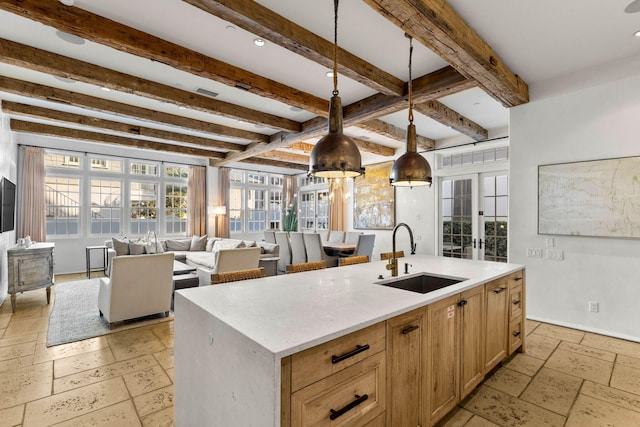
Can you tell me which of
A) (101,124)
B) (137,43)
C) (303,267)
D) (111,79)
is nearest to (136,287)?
(303,267)

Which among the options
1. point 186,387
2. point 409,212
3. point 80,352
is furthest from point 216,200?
point 186,387

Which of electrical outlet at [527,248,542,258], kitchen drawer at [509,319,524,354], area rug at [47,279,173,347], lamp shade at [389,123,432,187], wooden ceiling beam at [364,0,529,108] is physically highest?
wooden ceiling beam at [364,0,529,108]

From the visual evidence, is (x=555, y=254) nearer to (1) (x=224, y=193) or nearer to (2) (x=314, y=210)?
(2) (x=314, y=210)

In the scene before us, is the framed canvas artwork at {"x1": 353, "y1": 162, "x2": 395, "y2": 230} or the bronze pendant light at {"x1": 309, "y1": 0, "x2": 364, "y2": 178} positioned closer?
the bronze pendant light at {"x1": 309, "y1": 0, "x2": 364, "y2": 178}

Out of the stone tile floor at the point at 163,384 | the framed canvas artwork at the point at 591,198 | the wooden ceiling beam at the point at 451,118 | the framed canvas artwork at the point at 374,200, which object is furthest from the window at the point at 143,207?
the framed canvas artwork at the point at 591,198

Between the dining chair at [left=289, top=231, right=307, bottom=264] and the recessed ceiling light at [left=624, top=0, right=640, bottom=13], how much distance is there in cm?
526

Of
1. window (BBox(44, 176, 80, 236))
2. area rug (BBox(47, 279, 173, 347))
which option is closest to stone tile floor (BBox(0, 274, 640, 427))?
area rug (BBox(47, 279, 173, 347))

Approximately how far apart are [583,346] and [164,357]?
13.4ft

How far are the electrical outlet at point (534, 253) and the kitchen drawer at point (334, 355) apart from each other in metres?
3.33

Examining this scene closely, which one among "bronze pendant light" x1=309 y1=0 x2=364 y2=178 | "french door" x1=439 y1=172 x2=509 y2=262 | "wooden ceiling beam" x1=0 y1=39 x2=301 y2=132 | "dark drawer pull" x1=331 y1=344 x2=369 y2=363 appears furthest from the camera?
"french door" x1=439 y1=172 x2=509 y2=262

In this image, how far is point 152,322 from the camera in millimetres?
3746

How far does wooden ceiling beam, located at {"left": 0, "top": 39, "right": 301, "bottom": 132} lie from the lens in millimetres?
3018

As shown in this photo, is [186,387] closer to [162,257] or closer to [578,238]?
[162,257]

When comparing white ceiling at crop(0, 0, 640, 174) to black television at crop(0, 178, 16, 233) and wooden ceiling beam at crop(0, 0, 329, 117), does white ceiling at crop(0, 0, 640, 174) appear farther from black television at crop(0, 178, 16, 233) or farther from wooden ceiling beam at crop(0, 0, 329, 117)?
black television at crop(0, 178, 16, 233)
